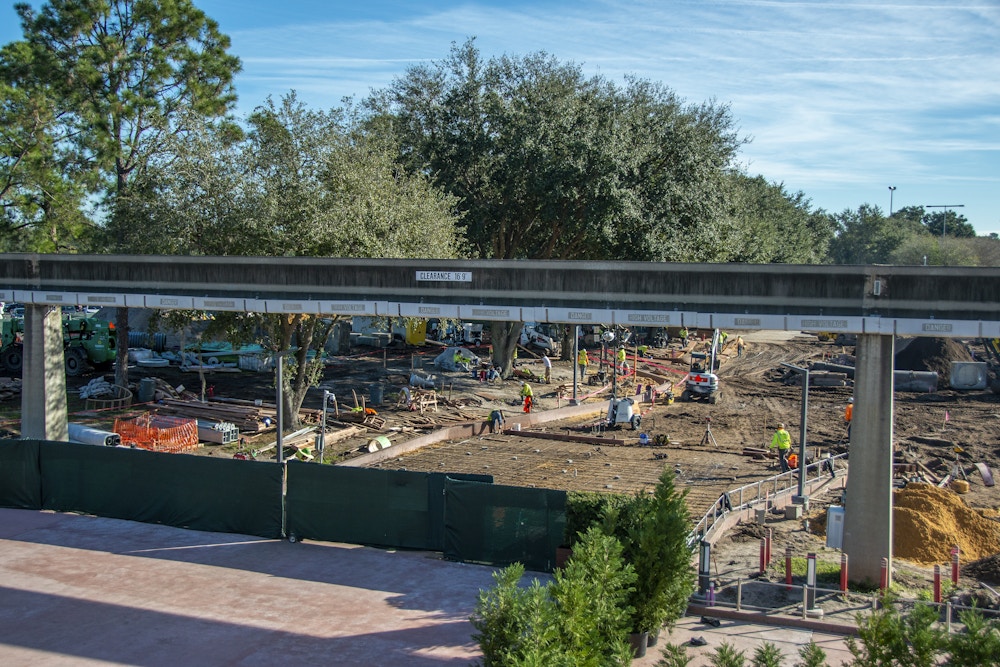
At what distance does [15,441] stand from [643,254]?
27585 millimetres

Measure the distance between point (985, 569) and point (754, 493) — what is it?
717cm

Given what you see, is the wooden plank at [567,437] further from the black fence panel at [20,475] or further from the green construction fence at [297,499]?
the black fence panel at [20,475]

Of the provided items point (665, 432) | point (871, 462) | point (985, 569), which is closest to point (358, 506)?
point (871, 462)

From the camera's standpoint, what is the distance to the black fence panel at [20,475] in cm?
1981

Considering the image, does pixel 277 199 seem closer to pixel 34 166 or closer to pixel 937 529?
pixel 34 166

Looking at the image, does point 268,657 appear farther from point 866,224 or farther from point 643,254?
point 866,224

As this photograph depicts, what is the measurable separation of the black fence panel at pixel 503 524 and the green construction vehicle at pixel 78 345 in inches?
1205

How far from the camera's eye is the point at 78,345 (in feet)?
135

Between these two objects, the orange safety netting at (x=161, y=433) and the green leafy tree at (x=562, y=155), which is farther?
the green leafy tree at (x=562, y=155)

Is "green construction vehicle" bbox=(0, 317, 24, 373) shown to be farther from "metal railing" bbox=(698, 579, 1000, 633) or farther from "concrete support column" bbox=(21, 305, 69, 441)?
"metal railing" bbox=(698, 579, 1000, 633)

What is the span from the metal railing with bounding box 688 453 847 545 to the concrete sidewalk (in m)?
4.88

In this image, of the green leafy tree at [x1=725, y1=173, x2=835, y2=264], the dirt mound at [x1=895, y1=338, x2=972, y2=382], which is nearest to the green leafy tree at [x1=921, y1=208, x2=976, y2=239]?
the green leafy tree at [x1=725, y1=173, x2=835, y2=264]

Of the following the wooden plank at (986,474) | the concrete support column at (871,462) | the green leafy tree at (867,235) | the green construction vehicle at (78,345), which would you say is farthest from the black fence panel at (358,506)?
the green leafy tree at (867,235)

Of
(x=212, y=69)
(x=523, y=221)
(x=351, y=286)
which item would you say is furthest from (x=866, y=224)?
(x=351, y=286)
